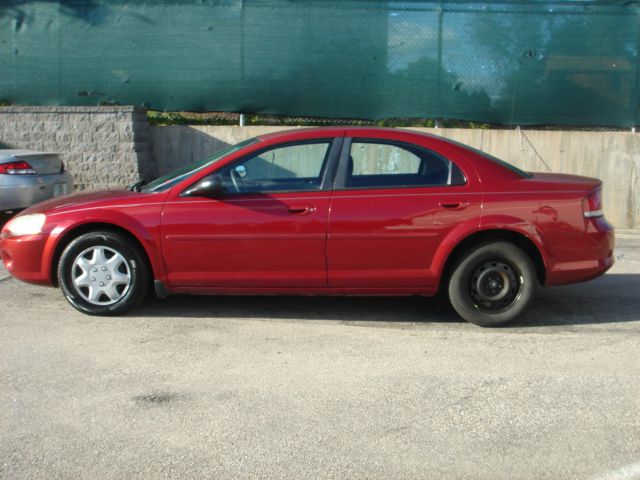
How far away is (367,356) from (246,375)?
864mm

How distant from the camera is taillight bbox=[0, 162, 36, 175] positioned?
855 centimetres

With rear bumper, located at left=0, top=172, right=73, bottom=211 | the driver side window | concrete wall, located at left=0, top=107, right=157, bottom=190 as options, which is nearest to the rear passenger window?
the driver side window

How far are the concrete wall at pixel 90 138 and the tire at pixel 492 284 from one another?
6.33 meters

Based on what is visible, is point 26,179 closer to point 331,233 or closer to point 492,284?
point 331,233

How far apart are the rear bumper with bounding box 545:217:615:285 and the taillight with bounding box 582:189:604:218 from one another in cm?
5

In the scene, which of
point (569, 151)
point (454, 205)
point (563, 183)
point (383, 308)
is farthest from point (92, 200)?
point (569, 151)

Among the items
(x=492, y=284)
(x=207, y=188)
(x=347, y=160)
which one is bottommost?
(x=492, y=284)

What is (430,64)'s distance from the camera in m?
10.7

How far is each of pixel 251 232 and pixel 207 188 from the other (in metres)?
0.45

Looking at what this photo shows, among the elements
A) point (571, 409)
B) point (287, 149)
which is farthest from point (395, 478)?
point (287, 149)

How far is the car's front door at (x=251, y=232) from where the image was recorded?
5.55 meters

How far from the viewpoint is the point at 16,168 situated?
28.3ft

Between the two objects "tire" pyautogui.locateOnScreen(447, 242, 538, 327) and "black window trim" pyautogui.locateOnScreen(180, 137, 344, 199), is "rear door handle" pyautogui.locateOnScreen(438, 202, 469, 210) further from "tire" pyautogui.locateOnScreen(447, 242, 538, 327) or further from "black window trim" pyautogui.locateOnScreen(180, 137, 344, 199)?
"black window trim" pyautogui.locateOnScreen(180, 137, 344, 199)

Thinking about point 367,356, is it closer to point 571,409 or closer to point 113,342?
point 571,409
